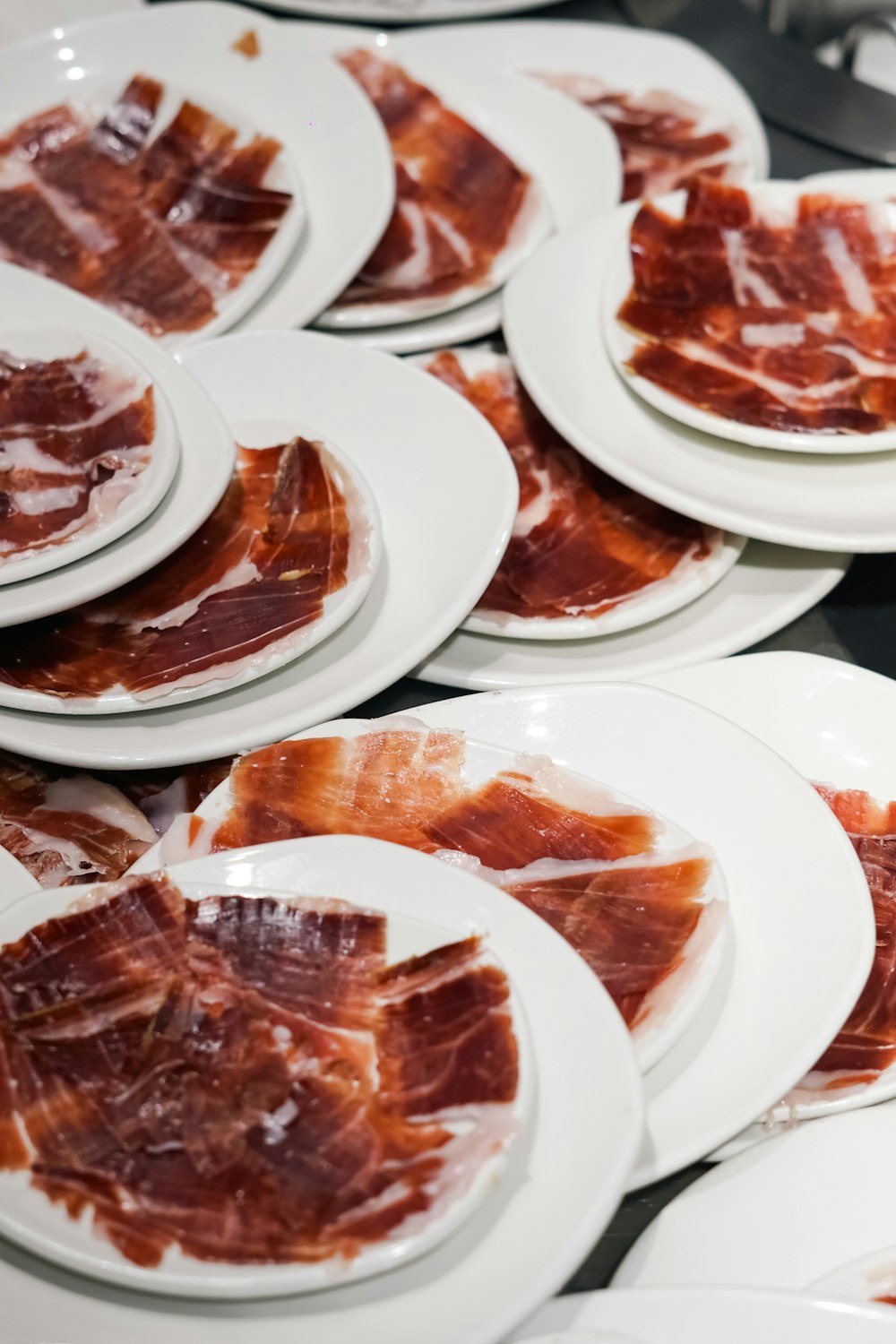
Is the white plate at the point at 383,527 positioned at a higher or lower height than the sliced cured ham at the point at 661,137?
lower

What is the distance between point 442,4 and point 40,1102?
204 centimetres

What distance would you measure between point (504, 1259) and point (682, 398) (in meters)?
0.96

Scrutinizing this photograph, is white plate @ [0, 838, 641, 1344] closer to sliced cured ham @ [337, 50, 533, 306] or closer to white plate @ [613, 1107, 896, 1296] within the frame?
white plate @ [613, 1107, 896, 1296]

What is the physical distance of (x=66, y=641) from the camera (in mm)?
1185

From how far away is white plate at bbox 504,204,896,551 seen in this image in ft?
4.18

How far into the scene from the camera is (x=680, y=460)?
4.46ft

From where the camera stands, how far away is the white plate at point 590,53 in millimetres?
1957

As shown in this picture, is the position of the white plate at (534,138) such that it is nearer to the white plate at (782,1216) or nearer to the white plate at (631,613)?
the white plate at (631,613)

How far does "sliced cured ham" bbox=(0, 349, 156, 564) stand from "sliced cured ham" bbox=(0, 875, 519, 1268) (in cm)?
42

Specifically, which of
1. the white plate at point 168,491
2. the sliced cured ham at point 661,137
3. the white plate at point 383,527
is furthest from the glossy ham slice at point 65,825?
the sliced cured ham at point 661,137

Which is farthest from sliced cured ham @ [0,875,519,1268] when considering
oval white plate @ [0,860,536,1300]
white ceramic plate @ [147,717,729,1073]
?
white ceramic plate @ [147,717,729,1073]

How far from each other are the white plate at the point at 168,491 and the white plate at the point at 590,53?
95cm

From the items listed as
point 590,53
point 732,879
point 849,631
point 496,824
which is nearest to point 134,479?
point 496,824

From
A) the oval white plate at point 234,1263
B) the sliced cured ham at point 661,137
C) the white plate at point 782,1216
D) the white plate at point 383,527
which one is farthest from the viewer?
the sliced cured ham at point 661,137
